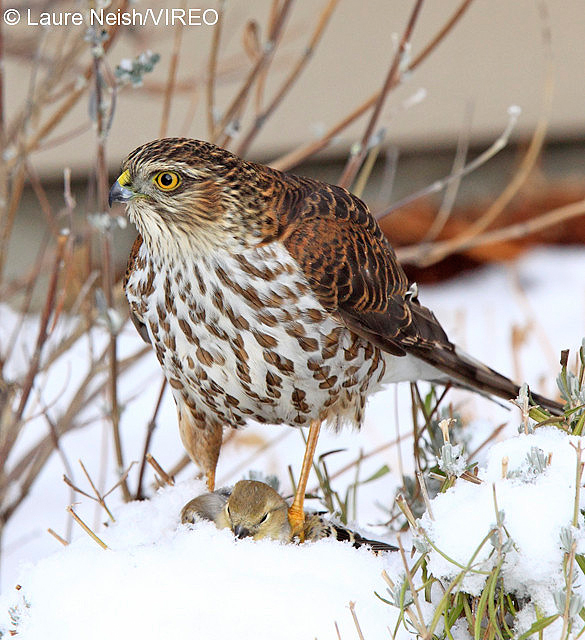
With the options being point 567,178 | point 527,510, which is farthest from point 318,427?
point 567,178

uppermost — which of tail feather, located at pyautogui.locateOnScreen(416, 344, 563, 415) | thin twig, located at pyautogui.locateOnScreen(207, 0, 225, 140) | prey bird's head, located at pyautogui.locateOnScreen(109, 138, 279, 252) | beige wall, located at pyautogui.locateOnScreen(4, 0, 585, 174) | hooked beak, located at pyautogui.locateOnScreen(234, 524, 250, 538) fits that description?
beige wall, located at pyautogui.locateOnScreen(4, 0, 585, 174)

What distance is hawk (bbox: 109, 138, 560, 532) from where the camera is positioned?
6.63 ft

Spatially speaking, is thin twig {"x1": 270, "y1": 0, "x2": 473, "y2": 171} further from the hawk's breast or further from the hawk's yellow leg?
the hawk's yellow leg

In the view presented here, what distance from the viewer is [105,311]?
228cm

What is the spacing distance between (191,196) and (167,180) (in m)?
0.06

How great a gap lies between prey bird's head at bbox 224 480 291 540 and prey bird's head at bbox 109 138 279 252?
0.56 meters

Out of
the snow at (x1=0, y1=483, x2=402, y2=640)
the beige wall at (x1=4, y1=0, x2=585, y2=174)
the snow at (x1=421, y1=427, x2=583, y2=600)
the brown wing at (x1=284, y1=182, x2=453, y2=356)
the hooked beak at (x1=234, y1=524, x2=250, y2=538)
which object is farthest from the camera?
the beige wall at (x1=4, y1=0, x2=585, y2=174)

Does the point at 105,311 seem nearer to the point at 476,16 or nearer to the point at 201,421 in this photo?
the point at 201,421

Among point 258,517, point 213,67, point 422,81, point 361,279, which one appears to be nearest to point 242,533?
point 258,517

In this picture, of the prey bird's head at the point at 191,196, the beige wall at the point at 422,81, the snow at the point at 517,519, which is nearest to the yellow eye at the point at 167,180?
the prey bird's head at the point at 191,196

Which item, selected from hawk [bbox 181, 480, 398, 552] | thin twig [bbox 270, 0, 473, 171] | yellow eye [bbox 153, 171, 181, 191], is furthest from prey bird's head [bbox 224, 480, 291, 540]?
thin twig [bbox 270, 0, 473, 171]

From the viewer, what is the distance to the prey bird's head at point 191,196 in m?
1.97

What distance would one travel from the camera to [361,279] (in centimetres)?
217

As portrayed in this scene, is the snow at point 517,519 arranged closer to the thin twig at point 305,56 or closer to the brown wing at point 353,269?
the brown wing at point 353,269
